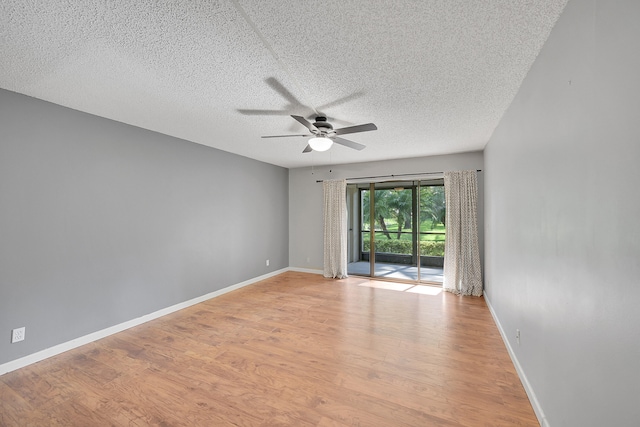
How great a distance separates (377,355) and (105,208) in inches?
131

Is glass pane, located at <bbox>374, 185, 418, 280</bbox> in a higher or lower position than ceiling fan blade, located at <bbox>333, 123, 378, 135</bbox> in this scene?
lower

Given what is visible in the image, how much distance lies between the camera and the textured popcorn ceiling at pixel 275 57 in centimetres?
138

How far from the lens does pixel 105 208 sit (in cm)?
292

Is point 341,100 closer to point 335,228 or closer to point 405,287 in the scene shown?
point 335,228

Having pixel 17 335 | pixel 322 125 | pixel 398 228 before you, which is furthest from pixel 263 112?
pixel 398 228

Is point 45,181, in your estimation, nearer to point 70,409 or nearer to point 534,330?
point 70,409

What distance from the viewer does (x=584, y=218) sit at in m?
1.16

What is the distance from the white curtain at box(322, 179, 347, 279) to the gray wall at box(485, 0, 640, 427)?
361cm

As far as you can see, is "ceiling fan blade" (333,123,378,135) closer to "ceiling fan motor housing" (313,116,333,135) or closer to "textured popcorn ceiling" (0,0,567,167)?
"ceiling fan motor housing" (313,116,333,135)

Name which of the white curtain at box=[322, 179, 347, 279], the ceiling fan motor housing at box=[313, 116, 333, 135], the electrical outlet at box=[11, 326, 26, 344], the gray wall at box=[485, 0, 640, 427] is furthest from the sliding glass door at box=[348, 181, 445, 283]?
the electrical outlet at box=[11, 326, 26, 344]

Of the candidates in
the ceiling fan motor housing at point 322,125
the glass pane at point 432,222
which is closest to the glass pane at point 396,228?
the glass pane at point 432,222

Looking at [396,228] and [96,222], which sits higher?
[96,222]

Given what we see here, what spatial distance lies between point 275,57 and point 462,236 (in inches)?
162

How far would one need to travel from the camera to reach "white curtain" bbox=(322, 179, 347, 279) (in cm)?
549
